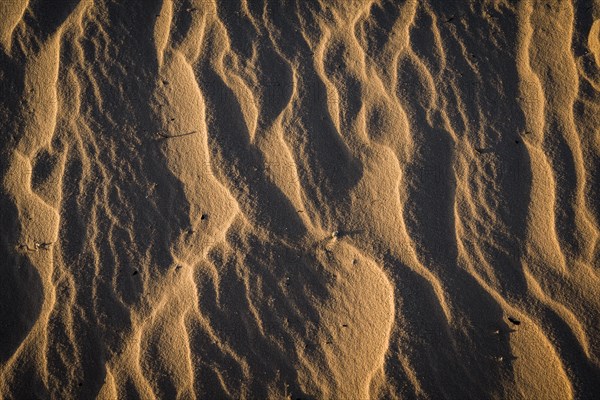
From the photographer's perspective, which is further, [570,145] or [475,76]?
[475,76]

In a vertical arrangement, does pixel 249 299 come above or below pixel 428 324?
above

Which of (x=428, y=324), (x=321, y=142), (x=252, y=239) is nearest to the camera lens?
(x=428, y=324)

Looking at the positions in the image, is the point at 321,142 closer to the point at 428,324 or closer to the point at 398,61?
the point at 398,61

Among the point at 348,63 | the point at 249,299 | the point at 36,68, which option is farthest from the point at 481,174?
the point at 36,68

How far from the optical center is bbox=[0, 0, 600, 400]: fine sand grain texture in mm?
1988

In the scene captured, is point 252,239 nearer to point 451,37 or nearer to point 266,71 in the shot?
point 266,71

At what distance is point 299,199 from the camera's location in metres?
2.20

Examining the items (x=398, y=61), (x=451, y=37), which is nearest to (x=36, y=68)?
(x=398, y=61)

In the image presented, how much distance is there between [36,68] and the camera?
249cm

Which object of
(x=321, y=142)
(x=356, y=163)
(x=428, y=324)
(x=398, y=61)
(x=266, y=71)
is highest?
(x=266, y=71)

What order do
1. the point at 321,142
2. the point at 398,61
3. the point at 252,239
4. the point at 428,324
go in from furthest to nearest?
the point at 398,61
the point at 321,142
the point at 252,239
the point at 428,324

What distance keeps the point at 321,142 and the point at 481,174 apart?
104cm

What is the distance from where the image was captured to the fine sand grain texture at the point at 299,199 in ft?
6.52

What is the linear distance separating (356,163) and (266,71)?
2.98 feet
